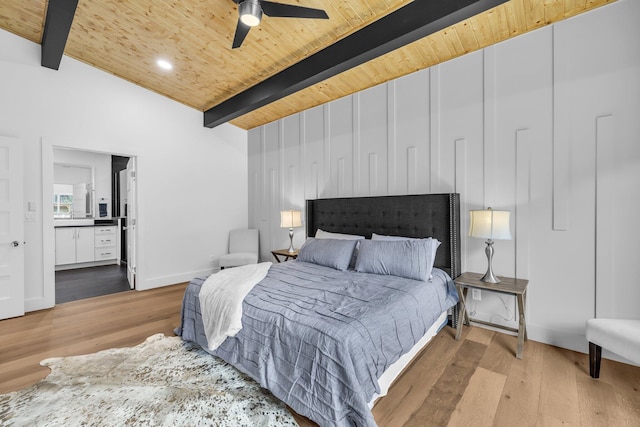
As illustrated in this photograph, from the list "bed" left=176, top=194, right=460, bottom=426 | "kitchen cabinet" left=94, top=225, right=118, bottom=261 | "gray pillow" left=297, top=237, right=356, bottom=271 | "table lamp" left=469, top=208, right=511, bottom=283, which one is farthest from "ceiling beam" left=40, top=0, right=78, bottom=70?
"table lamp" left=469, top=208, right=511, bottom=283

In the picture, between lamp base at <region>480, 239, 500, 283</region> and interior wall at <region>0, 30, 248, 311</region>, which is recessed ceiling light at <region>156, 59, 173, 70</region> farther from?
lamp base at <region>480, 239, 500, 283</region>

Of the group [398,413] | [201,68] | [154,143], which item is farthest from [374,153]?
[154,143]

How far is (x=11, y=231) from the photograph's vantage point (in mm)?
3287

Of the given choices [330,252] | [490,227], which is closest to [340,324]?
[330,252]

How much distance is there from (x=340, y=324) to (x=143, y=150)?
432 centimetres

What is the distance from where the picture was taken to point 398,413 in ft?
5.63

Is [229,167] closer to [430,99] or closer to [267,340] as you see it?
[430,99]

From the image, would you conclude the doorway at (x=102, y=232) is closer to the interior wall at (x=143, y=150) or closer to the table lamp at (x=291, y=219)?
the interior wall at (x=143, y=150)

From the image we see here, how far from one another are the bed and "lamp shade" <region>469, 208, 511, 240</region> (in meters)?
0.34

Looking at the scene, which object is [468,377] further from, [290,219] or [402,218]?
[290,219]

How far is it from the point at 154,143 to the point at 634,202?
5730mm

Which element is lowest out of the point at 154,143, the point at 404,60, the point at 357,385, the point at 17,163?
the point at 357,385

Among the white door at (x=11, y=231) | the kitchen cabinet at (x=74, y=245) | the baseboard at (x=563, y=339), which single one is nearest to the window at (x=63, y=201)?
the kitchen cabinet at (x=74, y=245)

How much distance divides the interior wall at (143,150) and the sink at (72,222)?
2995 millimetres
